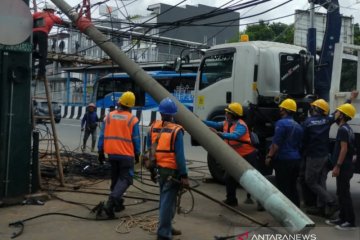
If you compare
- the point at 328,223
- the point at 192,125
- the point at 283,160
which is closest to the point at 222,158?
the point at 192,125

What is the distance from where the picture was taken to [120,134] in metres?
7.45

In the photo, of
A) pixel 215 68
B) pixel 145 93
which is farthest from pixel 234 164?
pixel 145 93

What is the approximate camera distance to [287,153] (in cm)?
Result: 754

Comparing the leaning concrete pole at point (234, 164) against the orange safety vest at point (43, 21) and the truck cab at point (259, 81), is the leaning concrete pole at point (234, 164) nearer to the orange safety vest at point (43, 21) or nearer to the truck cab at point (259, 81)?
the orange safety vest at point (43, 21)

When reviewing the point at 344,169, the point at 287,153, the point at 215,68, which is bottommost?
the point at 344,169

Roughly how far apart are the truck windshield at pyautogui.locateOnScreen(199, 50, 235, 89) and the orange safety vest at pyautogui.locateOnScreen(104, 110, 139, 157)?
11.1 ft

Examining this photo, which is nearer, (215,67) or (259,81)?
(259,81)

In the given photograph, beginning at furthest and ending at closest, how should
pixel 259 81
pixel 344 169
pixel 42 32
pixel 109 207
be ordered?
pixel 259 81
pixel 42 32
pixel 109 207
pixel 344 169

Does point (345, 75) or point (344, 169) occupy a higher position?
point (345, 75)

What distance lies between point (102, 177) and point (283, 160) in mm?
4658

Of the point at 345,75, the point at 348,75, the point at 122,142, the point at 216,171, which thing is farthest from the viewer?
the point at 216,171

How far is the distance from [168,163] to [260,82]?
4.43m

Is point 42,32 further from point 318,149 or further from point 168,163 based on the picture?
point 318,149

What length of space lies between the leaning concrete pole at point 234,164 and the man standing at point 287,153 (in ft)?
6.33
